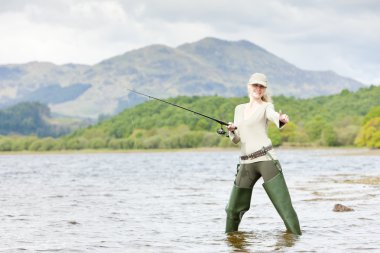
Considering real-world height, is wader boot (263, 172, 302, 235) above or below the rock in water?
above

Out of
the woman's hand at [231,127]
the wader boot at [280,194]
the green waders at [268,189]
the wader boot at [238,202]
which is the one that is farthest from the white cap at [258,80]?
the wader boot at [238,202]

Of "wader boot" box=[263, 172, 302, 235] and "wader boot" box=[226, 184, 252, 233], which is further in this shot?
"wader boot" box=[226, 184, 252, 233]

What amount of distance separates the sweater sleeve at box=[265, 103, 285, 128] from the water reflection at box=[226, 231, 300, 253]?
7.69 ft

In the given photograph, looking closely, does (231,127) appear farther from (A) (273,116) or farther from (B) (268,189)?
(B) (268,189)

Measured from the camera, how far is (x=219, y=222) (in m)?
18.7

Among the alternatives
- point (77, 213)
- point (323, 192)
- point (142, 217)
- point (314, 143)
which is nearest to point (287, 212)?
point (142, 217)

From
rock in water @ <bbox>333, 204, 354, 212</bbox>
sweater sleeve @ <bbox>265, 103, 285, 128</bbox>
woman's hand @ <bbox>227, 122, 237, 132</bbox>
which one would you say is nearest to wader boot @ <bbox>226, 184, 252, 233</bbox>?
woman's hand @ <bbox>227, 122, 237, 132</bbox>

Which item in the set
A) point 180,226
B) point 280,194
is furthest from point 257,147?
point 180,226

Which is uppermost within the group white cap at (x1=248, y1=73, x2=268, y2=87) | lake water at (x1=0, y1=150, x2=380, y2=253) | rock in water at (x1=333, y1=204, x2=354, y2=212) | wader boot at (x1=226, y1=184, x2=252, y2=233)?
white cap at (x1=248, y1=73, x2=268, y2=87)

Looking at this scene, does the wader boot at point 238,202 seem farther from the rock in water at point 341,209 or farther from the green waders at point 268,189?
the rock in water at point 341,209

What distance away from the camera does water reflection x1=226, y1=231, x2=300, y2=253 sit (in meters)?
13.4

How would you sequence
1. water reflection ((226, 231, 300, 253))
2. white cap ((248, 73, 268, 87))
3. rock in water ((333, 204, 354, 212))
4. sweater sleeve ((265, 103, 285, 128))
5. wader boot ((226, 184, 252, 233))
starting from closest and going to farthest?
sweater sleeve ((265, 103, 285, 128)) → water reflection ((226, 231, 300, 253)) → white cap ((248, 73, 268, 87)) → wader boot ((226, 184, 252, 233)) → rock in water ((333, 204, 354, 212))

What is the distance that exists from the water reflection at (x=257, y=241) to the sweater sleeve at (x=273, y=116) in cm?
234

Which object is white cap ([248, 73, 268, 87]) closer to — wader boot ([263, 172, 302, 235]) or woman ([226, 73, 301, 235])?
woman ([226, 73, 301, 235])
